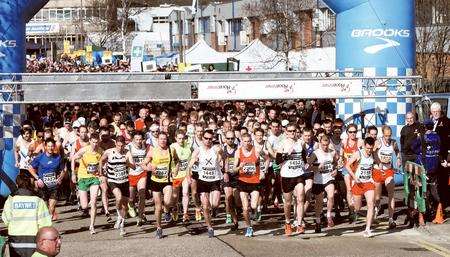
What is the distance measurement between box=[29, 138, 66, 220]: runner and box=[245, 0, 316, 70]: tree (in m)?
29.0

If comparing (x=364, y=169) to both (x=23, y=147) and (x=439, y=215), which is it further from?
(x=23, y=147)

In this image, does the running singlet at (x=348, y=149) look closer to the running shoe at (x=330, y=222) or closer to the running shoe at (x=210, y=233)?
the running shoe at (x=330, y=222)

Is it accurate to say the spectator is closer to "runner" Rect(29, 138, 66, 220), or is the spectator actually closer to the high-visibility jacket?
the high-visibility jacket

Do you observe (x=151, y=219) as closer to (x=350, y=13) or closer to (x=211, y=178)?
(x=211, y=178)

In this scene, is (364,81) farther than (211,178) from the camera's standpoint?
Yes

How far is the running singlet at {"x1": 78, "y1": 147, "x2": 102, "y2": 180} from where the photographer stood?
16312mm

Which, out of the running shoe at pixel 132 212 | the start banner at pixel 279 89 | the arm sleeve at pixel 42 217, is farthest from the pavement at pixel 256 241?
the arm sleeve at pixel 42 217

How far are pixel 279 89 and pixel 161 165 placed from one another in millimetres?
4501

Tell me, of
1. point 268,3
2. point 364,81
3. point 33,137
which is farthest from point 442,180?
point 268,3

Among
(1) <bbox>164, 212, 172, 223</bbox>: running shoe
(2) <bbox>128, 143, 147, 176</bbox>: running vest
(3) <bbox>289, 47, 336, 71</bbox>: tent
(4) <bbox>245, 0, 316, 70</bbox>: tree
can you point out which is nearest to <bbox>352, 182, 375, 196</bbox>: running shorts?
(1) <bbox>164, 212, 172, 223</bbox>: running shoe

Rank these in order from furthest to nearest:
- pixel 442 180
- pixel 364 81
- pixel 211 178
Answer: pixel 364 81 → pixel 442 180 → pixel 211 178

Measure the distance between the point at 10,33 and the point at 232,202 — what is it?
6.34 metres

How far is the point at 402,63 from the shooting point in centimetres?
2089

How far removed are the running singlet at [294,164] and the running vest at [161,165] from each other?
1.90 metres
